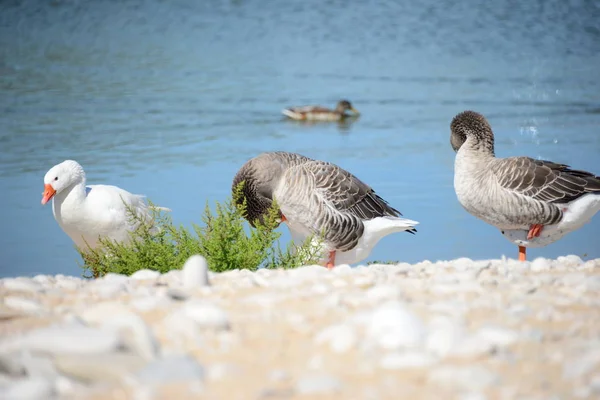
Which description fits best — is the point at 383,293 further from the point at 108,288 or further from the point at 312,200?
the point at 312,200

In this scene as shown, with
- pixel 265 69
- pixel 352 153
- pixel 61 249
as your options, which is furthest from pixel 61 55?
pixel 61 249

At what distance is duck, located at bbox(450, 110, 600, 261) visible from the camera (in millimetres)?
7281

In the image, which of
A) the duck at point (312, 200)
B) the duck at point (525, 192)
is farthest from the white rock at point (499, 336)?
the duck at point (525, 192)

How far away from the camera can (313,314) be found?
121 inches

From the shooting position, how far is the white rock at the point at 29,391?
2301 millimetres

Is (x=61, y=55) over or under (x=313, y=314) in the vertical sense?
over

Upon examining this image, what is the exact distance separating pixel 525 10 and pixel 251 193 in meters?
15.2

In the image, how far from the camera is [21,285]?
12.8ft

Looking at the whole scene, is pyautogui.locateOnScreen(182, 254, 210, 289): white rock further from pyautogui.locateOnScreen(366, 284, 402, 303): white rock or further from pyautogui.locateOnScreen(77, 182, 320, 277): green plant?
pyautogui.locateOnScreen(77, 182, 320, 277): green plant

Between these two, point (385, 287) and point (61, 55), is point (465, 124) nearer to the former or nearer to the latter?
point (385, 287)

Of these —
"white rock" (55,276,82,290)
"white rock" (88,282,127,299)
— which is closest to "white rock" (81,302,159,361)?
"white rock" (88,282,127,299)

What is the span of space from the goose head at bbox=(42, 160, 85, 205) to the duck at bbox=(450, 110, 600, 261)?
144 inches

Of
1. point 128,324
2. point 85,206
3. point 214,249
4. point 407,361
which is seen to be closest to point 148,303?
point 128,324

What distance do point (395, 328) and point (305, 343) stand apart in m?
0.32
